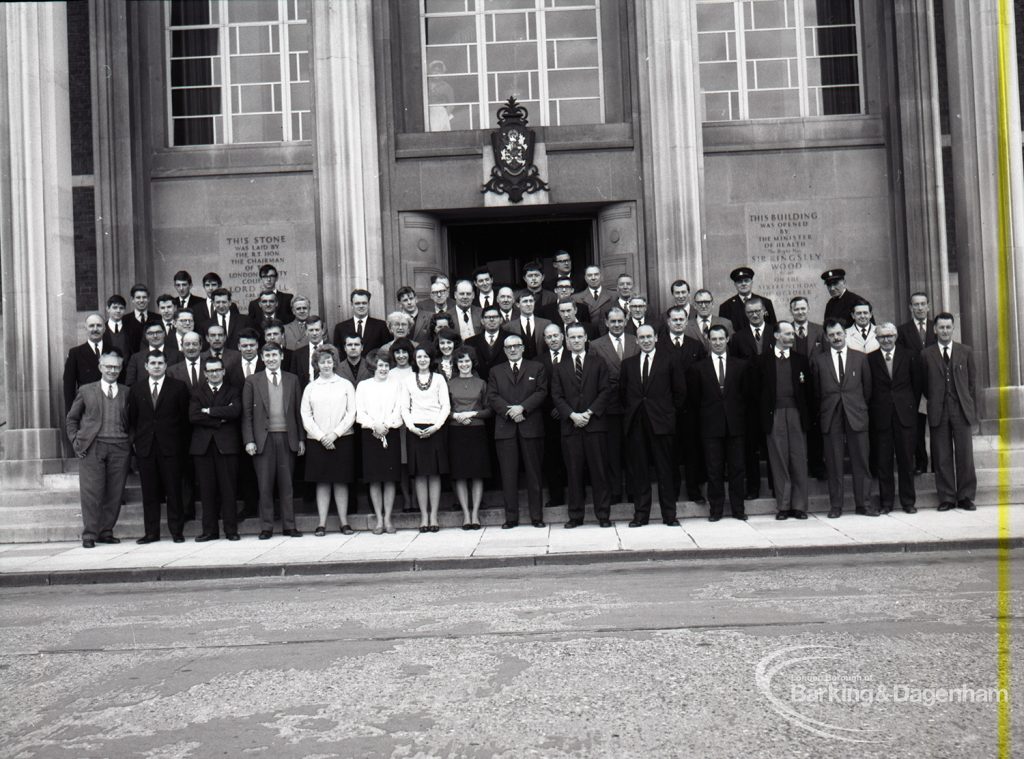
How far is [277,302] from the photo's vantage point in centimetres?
1406

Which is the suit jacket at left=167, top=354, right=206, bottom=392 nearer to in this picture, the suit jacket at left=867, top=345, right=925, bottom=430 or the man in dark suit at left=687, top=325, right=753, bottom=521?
the man in dark suit at left=687, top=325, right=753, bottom=521

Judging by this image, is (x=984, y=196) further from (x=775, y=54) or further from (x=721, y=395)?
(x=721, y=395)

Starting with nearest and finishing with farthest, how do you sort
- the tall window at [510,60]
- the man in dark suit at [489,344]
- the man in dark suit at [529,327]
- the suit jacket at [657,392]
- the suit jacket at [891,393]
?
the suit jacket at [657,392], the suit jacket at [891,393], the man in dark suit at [489,344], the man in dark suit at [529,327], the tall window at [510,60]

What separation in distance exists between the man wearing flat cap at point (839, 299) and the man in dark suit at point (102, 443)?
839cm

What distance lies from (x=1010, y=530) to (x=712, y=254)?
7.70 metres

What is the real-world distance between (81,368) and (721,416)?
25.1 feet

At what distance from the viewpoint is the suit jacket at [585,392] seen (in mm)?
12336

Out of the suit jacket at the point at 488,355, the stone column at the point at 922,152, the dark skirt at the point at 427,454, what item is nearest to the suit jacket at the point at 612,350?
the suit jacket at the point at 488,355

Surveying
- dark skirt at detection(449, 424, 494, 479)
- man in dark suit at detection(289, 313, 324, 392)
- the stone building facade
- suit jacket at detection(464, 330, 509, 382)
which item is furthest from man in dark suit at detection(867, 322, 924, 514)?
man in dark suit at detection(289, 313, 324, 392)

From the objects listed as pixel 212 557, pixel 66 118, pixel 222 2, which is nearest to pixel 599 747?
pixel 212 557

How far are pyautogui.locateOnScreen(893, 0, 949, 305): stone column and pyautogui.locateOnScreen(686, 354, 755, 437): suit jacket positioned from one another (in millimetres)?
5695

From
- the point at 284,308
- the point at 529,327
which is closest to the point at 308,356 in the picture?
the point at 284,308

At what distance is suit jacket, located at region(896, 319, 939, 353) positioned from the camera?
43.6 ft

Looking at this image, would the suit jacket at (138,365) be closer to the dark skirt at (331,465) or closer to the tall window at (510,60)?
the dark skirt at (331,465)
